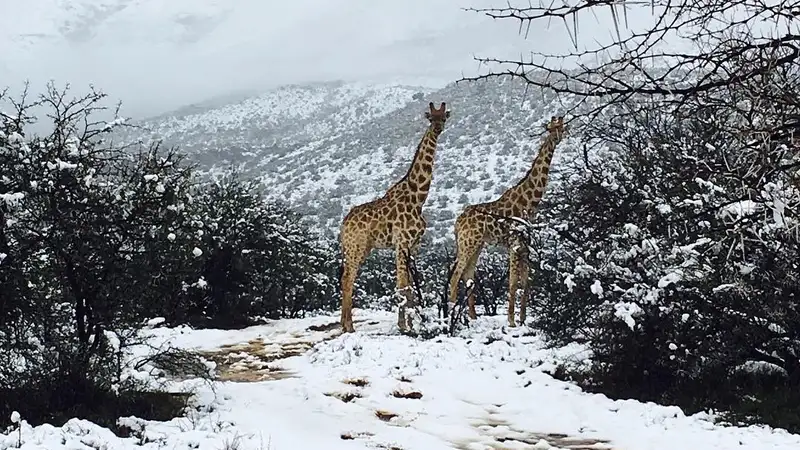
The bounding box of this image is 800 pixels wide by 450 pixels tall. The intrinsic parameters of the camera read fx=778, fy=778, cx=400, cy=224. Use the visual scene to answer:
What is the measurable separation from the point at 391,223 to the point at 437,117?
203 centimetres

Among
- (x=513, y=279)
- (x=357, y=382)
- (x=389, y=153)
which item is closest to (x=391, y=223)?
(x=513, y=279)

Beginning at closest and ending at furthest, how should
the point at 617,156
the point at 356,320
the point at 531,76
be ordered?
the point at 531,76 → the point at 617,156 → the point at 356,320

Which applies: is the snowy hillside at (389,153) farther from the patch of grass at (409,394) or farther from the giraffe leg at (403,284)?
the patch of grass at (409,394)

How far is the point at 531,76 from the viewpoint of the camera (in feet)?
9.46

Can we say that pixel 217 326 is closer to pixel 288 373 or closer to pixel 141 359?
pixel 288 373

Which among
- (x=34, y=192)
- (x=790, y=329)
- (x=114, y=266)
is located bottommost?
(x=790, y=329)

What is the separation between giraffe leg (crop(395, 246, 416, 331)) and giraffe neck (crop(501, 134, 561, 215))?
7.31ft

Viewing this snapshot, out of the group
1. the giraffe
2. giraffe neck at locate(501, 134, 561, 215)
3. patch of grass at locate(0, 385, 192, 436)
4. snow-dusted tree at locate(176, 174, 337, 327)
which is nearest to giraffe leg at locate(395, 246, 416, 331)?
the giraffe

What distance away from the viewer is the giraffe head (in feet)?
44.6

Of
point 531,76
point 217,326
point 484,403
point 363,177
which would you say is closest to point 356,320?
point 217,326

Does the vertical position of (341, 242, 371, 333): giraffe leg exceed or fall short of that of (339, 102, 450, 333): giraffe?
it falls short

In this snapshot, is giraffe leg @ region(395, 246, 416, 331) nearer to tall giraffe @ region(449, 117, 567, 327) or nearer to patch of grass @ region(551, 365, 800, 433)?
tall giraffe @ region(449, 117, 567, 327)

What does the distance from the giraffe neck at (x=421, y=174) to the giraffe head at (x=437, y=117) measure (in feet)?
0.25

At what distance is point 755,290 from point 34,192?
271 inches
